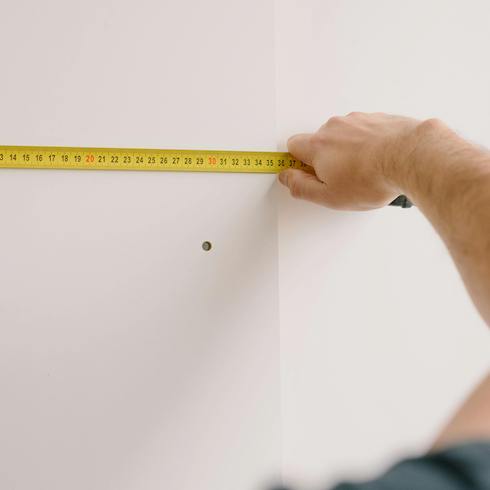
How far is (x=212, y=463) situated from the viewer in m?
0.97

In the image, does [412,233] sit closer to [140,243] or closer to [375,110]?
[375,110]

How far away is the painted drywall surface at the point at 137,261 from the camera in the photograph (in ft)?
2.99

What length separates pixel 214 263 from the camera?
37.8 inches

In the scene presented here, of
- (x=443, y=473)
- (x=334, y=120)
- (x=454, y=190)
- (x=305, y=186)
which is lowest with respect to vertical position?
(x=443, y=473)

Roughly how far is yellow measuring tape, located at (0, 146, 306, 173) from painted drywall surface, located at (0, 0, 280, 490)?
2 cm

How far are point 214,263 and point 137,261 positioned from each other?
14cm

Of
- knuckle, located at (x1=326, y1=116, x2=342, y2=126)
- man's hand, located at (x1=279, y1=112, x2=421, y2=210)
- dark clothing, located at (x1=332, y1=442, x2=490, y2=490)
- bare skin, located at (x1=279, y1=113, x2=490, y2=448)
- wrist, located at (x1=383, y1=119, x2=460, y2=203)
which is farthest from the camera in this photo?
A: knuckle, located at (x1=326, y1=116, x2=342, y2=126)

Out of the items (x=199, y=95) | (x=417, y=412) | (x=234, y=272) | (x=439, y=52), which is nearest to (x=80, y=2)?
(x=199, y=95)

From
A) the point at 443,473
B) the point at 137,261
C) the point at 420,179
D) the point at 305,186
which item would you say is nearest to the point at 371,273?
the point at 305,186

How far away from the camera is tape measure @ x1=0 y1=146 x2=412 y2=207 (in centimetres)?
91

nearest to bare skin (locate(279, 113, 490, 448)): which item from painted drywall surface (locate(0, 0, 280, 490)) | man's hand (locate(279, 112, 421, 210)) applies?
man's hand (locate(279, 112, 421, 210))

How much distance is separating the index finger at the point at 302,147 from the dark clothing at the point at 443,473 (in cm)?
60

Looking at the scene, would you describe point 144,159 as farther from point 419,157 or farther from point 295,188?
point 419,157

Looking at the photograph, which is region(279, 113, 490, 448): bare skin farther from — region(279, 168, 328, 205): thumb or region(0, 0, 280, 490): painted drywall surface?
region(0, 0, 280, 490): painted drywall surface
